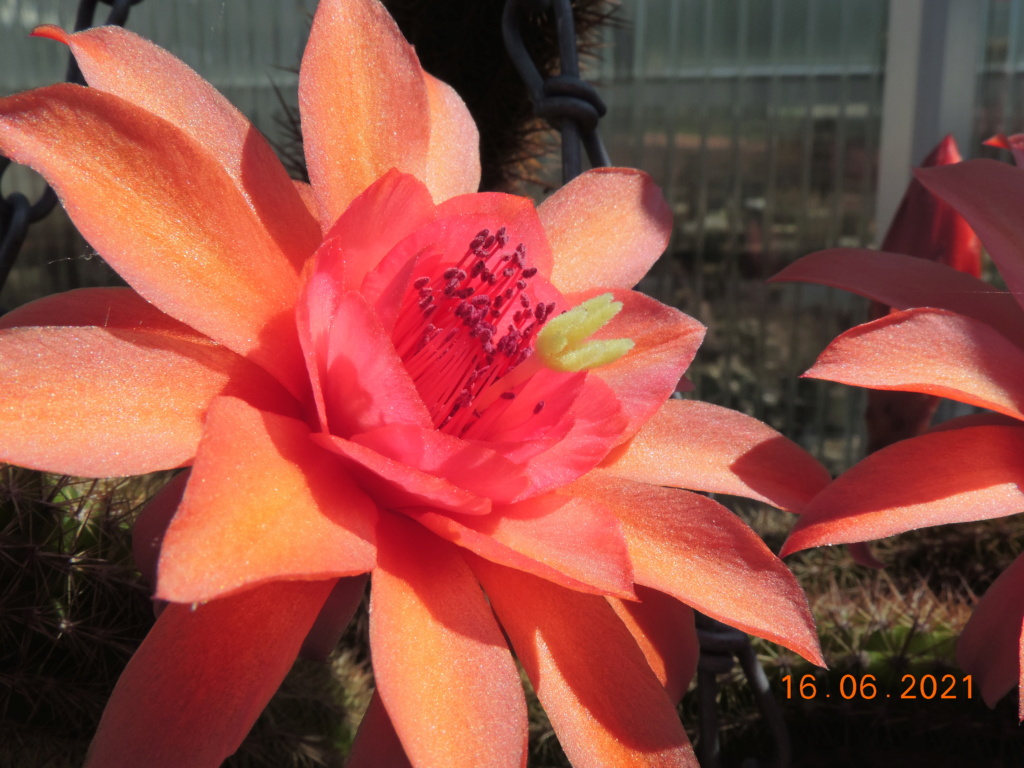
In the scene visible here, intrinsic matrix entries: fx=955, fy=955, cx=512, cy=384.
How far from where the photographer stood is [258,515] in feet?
0.77

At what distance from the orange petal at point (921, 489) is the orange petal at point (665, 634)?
5cm

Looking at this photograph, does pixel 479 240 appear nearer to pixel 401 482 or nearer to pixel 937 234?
pixel 401 482

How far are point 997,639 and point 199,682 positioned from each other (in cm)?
27

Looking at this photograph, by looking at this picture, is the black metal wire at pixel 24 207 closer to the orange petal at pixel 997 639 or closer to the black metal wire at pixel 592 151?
the black metal wire at pixel 592 151

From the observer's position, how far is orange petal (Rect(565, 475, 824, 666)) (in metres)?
0.29

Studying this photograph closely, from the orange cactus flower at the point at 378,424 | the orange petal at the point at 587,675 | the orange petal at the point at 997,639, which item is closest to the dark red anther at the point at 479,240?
the orange cactus flower at the point at 378,424

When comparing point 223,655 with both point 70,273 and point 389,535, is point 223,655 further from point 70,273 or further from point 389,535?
point 70,273

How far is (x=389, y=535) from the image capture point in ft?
0.97

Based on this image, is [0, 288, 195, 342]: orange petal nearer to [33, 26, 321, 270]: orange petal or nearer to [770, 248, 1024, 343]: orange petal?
[33, 26, 321, 270]: orange petal

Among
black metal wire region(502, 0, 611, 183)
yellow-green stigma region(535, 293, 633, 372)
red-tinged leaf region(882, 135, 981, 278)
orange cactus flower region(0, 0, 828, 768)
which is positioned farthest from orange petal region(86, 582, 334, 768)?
red-tinged leaf region(882, 135, 981, 278)

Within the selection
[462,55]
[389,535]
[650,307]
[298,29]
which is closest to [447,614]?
[389,535]

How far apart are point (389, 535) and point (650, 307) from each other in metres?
0.13

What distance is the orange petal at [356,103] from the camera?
0.32 meters

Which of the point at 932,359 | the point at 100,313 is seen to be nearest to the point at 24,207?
the point at 100,313
